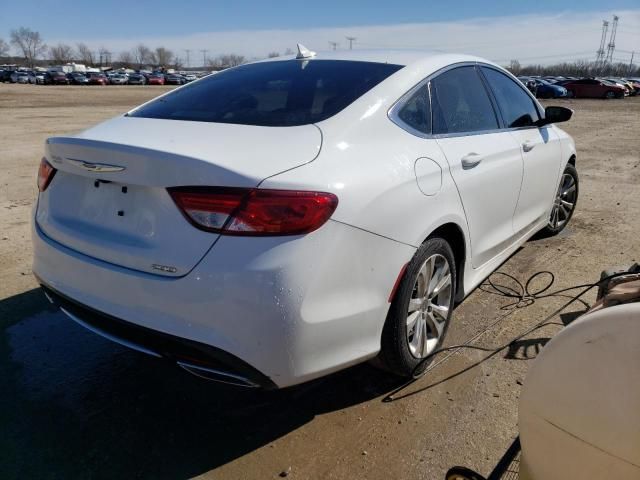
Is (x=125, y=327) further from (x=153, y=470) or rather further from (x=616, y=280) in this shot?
(x=616, y=280)

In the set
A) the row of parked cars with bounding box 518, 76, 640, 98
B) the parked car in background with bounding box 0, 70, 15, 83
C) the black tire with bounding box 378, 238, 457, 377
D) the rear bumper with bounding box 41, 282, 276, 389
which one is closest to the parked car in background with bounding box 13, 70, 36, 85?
the parked car in background with bounding box 0, 70, 15, 83

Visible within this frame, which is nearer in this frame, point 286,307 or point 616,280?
point 286,307

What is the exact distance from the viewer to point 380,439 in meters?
2.46

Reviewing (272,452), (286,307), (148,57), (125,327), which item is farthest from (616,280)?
(148,57)

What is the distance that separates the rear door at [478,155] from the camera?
299 centimetres

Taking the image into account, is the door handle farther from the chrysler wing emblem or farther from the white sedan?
the chrysler wing emblem

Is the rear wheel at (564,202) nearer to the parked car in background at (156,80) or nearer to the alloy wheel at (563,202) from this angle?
the alloy wheel at (563,202)

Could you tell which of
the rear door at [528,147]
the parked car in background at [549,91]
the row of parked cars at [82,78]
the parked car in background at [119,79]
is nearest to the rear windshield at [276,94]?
the rear door at [528,147]

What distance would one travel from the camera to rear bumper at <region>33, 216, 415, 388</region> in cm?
198

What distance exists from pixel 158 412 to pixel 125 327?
621mm

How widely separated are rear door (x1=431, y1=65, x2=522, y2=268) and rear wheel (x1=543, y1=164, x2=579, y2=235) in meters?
1.53

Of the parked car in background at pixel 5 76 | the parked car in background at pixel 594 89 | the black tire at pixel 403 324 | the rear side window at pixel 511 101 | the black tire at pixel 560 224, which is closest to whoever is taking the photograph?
the black tire at pixel 403 324

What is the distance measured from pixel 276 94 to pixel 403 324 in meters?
1.41

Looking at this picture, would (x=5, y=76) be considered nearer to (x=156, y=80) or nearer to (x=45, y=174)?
(x=156, y=80)
